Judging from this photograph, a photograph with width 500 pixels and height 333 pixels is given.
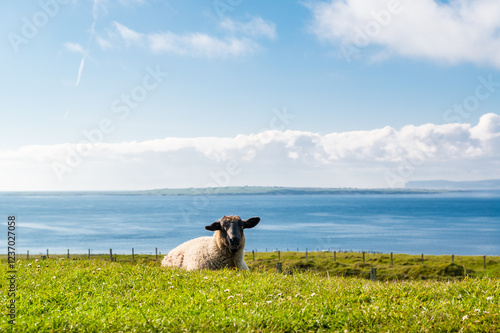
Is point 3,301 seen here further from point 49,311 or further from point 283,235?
point 283,235

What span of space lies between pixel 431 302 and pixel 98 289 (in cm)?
770

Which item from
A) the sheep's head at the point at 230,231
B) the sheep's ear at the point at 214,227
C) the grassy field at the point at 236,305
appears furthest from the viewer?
the sheep's ear at the point at 214,227

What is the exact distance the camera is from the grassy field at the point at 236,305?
773 centimetres

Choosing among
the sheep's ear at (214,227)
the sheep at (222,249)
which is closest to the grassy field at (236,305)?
the sheep at (222,249)

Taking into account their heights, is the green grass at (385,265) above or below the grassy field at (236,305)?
below

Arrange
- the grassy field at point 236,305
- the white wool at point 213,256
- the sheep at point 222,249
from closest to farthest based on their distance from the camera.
Answer: the grassy field at point 236,305, the sheep at point 222,249, the white wool at point 213,256

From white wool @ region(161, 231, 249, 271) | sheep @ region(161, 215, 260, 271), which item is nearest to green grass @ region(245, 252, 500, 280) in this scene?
white wool @ region(161, 231, 249, 271)

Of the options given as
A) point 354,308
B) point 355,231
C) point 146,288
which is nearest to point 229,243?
point 146,288

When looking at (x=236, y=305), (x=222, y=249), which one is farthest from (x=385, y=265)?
(x=236, y=305)

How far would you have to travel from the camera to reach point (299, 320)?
7.95 meters

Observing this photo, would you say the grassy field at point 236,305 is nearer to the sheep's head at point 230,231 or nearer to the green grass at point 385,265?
the sheep's head at point 230,231

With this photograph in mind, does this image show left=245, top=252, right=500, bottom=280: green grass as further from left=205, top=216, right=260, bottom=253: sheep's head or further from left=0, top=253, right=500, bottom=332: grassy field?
left=0, top=253, right=500, bottom=332: grassy field

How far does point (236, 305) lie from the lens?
28.7ft

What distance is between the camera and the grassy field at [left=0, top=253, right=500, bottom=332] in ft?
25.4
